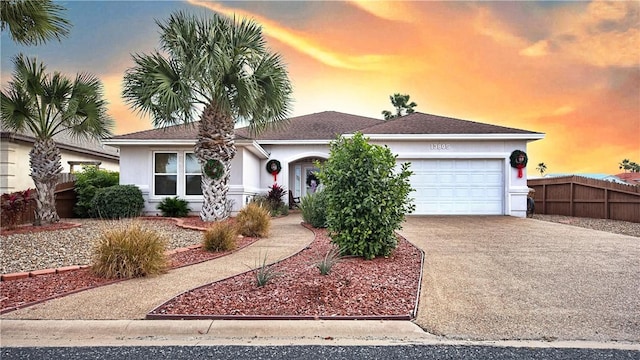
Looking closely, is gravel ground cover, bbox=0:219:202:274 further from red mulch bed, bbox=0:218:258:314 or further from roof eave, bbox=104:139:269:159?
roof eave, bbox=104:139:269:159

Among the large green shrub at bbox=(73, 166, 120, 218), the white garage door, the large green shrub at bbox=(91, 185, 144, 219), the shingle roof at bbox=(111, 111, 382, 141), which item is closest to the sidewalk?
the large green shrub at bbox=(91, 185, 144, 219)

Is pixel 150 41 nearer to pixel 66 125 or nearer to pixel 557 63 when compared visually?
pixel 66 125

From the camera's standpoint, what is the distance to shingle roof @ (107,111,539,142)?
1489 centimetres

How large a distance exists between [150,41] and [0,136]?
727 cm

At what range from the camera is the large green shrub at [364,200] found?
6.29m

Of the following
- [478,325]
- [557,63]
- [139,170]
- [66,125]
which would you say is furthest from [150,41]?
[557,63]

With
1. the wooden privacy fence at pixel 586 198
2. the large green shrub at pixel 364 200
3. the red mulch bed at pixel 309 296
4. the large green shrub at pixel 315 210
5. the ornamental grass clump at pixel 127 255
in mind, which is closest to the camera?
the red mulch bed at pixel 309 296

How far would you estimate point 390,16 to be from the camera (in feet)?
43.5

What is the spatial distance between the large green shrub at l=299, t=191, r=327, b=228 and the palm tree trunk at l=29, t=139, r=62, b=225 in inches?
297

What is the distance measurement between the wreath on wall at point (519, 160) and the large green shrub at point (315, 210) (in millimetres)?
8249

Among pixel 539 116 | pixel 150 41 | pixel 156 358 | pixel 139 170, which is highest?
pixel 150 41

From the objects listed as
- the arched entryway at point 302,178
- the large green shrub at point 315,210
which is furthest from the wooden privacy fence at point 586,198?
the large green shrub at point 315,210

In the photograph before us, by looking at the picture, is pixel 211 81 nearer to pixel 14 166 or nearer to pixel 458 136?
pixel 458 136

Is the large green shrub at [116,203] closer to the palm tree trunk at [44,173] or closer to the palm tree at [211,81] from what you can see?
the palm tree trunk at [44,173]
